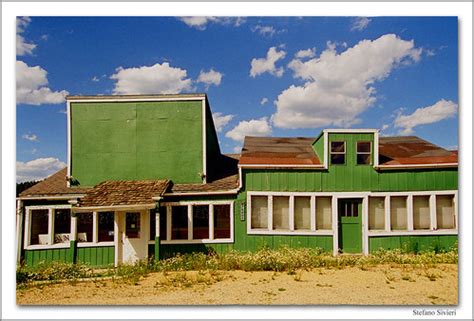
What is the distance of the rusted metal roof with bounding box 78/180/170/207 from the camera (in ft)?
28.9

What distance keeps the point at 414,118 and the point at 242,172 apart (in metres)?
Result: 4.40

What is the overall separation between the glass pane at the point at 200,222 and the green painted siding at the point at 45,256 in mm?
3286

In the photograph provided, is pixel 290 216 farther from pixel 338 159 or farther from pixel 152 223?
pixel 152 223

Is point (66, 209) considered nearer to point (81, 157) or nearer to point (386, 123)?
point (81, 157)

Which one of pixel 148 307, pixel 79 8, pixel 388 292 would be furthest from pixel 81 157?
pixel 388 292

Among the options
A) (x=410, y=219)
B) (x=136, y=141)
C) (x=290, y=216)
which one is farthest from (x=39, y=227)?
(x=410, y=219)

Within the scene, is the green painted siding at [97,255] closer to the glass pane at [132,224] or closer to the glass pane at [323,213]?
the glass pane at [132,224]

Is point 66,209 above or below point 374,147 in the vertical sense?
below

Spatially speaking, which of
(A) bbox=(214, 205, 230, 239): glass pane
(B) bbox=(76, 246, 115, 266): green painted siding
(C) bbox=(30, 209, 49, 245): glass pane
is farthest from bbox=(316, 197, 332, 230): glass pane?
(C) bbox=(30, 209, 49, 245): glass pane

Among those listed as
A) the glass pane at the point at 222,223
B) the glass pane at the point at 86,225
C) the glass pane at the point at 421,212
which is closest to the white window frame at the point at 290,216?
the glass pane at the point at 222,223

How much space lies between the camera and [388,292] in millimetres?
7281

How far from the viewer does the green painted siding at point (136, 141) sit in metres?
9.84

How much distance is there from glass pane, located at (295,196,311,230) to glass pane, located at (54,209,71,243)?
241 inches

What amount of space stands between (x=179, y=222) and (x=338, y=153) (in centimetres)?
470
